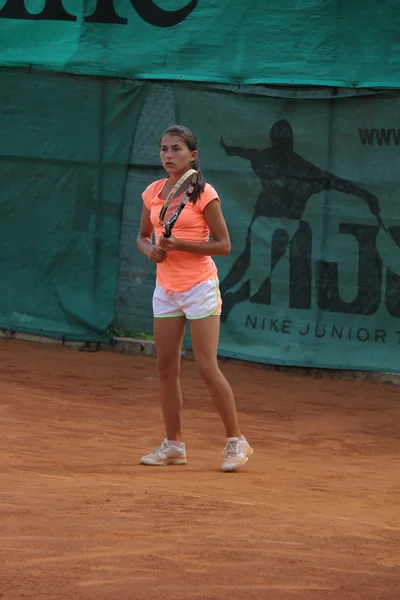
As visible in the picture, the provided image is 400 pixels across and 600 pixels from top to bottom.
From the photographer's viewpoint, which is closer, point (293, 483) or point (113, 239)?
point (293, 483)

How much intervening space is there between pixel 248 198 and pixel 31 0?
10.0ft

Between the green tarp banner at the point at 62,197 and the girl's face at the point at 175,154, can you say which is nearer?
the girl's face at the point at 175,154

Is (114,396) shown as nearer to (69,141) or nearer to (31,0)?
(69,141)

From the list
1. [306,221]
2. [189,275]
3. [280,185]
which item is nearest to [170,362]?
[189,275]

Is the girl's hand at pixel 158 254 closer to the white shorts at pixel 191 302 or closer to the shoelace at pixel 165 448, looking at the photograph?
the white shorts at pixel 191 302

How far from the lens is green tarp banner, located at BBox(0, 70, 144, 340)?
10719mm

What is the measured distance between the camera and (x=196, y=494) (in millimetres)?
5391

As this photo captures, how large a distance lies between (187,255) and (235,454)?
1156 millimetres

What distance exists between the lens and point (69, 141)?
428 inches

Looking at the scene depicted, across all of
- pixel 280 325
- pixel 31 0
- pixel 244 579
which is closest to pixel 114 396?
pixel 280 325

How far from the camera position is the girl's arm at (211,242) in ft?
19.3

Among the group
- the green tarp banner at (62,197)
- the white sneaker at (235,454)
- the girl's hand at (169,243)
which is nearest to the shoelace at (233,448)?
the white sneaker at (235,454)

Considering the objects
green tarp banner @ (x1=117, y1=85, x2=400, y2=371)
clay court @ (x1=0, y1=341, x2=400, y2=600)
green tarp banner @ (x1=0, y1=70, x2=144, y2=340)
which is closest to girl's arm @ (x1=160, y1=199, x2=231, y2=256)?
clay court @ (x1=0, y1=341, x2=400, y2=600)

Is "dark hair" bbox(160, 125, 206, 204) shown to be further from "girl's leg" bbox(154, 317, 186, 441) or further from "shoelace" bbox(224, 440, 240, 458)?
"shoelace" bbox(224, 440, 240, 458)
